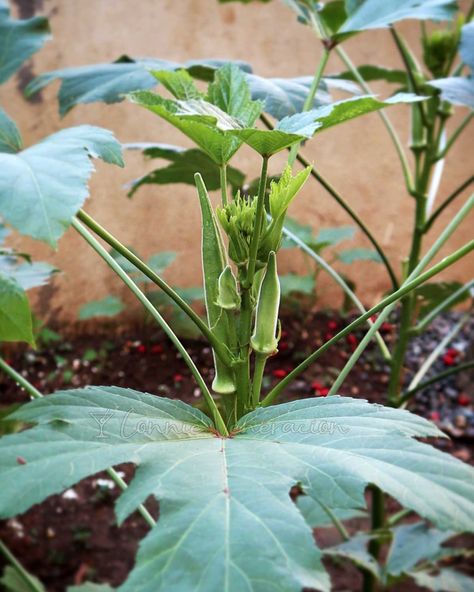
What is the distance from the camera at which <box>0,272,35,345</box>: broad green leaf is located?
2.70ft

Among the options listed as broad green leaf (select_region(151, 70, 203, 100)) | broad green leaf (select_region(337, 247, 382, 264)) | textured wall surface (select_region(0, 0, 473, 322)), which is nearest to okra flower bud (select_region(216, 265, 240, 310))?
broad green leaf (select_region(151, 70, 203, 100))

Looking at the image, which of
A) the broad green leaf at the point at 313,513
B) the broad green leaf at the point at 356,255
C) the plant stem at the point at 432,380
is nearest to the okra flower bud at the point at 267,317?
the plant stem at the point at 432,380

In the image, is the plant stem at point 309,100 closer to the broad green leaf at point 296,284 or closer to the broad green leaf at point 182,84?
the broad green leaf at point 182,84

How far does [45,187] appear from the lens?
20.7 inches

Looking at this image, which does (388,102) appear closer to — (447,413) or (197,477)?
(197,477)

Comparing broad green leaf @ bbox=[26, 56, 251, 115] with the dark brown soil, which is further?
the dark brown soil

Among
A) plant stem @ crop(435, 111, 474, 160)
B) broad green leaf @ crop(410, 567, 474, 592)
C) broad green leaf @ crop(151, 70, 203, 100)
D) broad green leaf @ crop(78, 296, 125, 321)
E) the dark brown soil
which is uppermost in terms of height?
broad green leaf @ crop(151, 70, 203, 100)

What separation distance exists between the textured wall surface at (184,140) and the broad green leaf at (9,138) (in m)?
1.83

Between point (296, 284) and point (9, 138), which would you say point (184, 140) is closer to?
point (296, 284)

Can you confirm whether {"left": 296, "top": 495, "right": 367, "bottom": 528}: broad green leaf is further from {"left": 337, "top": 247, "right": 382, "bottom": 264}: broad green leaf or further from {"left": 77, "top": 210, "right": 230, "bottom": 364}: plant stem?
{"left": 337, "top": 247, "right": 382, "bottom": 264}: broad green leaf

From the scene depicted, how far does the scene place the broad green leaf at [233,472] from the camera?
0.43 m

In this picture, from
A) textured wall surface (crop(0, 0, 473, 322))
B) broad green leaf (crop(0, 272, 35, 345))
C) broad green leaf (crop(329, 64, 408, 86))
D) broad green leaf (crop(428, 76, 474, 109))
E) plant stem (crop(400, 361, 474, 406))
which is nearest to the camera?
broad green leaf (crop(0, 272, 35, 345))

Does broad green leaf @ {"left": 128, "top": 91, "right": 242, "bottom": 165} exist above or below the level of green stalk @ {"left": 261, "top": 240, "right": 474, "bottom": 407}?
above

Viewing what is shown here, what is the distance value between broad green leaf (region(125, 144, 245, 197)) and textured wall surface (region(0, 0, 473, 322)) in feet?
4.56
